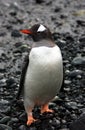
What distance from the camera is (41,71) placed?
645 centimetres

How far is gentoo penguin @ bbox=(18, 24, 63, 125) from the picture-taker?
21.0ft

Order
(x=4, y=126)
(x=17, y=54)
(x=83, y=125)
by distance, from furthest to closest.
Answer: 1. (x=17, y=54)
2. (x=4, y=126)
3. (x=83, y=125)

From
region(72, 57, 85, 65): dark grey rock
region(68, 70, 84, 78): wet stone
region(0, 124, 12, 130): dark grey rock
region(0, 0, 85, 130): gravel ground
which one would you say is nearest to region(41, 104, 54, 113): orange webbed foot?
region(0, 0, 85, 130): gravel ground

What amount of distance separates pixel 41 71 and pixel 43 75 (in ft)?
0.25

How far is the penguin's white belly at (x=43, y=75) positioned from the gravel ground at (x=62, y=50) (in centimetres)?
40

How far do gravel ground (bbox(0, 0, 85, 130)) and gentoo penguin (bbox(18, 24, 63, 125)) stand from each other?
34 centimetres

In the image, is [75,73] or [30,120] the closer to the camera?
[30,120]

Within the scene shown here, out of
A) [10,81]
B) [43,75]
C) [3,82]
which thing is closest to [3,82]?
[3,82]

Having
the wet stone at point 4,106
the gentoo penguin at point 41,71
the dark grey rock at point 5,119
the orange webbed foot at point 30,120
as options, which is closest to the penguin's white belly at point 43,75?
the gentoo penguin at point 41,71

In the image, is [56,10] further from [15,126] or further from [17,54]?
[15,126]

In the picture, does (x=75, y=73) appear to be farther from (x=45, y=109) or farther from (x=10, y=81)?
(x=45, y=109)

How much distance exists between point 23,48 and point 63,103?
11.5 feet

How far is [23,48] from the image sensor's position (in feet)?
35.4

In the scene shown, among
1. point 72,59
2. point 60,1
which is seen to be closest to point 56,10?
point 60,1
